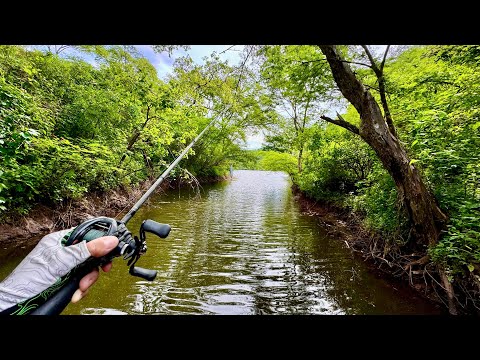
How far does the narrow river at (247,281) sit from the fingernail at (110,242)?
3026 mm

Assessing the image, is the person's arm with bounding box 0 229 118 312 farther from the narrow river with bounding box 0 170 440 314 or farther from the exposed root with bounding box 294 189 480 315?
the exposed root with bounding box 294 189 480 315

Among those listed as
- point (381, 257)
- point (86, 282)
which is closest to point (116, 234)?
point (86, 282)

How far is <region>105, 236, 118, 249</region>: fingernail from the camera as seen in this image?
1.28m

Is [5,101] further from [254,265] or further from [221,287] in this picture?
[254,265]

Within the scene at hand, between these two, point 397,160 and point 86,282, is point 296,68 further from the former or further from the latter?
point 86,282

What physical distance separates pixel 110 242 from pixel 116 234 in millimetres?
112

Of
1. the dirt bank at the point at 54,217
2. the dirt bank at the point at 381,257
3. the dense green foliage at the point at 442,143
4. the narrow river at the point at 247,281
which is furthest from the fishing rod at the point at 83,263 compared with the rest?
the dirt bank at the point at 54,217

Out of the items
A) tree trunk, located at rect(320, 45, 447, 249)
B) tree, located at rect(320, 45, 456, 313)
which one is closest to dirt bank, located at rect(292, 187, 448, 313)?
tree, located at rect(320, 45, 456, 313)

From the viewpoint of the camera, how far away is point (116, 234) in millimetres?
1391

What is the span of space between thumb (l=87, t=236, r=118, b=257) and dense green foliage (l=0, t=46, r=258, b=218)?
3.32 meters

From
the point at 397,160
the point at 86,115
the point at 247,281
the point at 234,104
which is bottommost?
the point at 247,281

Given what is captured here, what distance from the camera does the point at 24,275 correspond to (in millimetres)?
1160

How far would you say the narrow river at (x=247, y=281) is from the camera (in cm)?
397
